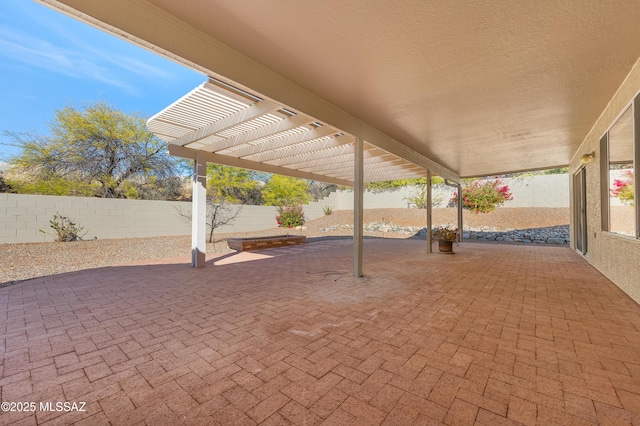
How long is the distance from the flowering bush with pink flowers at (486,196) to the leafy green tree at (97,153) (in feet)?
54.6

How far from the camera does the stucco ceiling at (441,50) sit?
7.43 ft

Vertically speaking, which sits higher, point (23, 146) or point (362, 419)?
point (23, 146)

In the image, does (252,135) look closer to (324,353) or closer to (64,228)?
(324,353)

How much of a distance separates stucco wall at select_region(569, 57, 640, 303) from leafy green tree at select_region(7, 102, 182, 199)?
48.5 ft

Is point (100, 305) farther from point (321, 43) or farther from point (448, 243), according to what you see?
point (448, 243)

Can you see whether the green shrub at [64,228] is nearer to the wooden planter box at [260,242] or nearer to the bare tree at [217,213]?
the bare tree at [217,213]

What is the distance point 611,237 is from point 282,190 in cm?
1190

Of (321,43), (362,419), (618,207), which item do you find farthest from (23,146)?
(618,207)

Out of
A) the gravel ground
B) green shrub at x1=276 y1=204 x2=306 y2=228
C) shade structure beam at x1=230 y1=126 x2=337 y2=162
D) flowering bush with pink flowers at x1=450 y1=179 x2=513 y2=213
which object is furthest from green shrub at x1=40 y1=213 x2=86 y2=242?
flowering bush with pink flowers at x1=450 y1=179 x2=513 y2=213

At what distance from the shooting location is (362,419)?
1.46m

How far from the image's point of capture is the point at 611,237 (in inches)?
172

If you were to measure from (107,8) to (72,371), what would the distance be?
2879 millimetres

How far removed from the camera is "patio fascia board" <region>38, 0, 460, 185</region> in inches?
81.7

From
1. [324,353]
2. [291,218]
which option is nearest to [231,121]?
[324,353]
